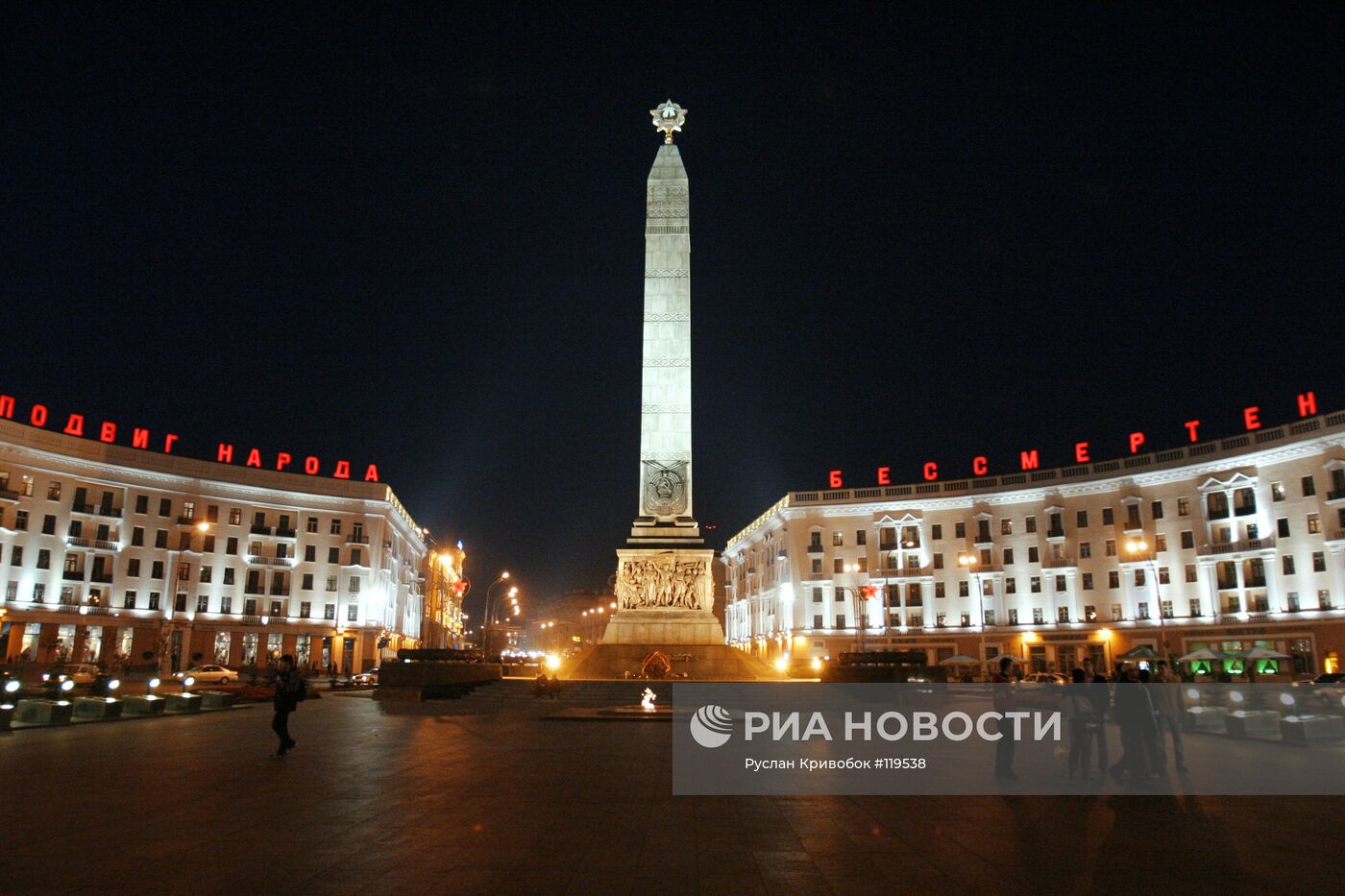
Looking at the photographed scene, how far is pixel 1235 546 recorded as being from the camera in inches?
2406

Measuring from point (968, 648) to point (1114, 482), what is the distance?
56.4 feet

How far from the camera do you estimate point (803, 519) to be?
8256cm

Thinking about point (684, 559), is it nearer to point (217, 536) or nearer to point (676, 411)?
point (676, 411)

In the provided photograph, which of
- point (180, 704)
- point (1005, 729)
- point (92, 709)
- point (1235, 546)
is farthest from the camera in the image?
point (1235, 546)

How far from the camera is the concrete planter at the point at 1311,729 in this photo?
19141 mm

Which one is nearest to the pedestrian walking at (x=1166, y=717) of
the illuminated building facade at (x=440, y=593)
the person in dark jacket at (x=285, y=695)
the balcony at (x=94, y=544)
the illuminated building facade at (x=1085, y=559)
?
the person in dark jacket at (x=285, y=695)

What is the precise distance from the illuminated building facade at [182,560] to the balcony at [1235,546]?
57.7 m

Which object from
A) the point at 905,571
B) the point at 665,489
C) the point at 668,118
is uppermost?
the point at 668,118

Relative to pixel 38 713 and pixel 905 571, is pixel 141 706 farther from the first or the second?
pixel 905 571

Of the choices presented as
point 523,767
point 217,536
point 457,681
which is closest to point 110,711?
point 457,681

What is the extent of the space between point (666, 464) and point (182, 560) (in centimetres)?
4460

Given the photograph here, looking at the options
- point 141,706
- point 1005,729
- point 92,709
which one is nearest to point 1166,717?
point 1005,729

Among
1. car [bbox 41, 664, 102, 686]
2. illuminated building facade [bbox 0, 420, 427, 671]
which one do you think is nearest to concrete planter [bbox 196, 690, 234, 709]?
car [bbox 41, 664, 102, 686]

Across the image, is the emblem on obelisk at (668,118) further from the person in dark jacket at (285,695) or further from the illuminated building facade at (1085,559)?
the person in dark jacket at (285,695)
